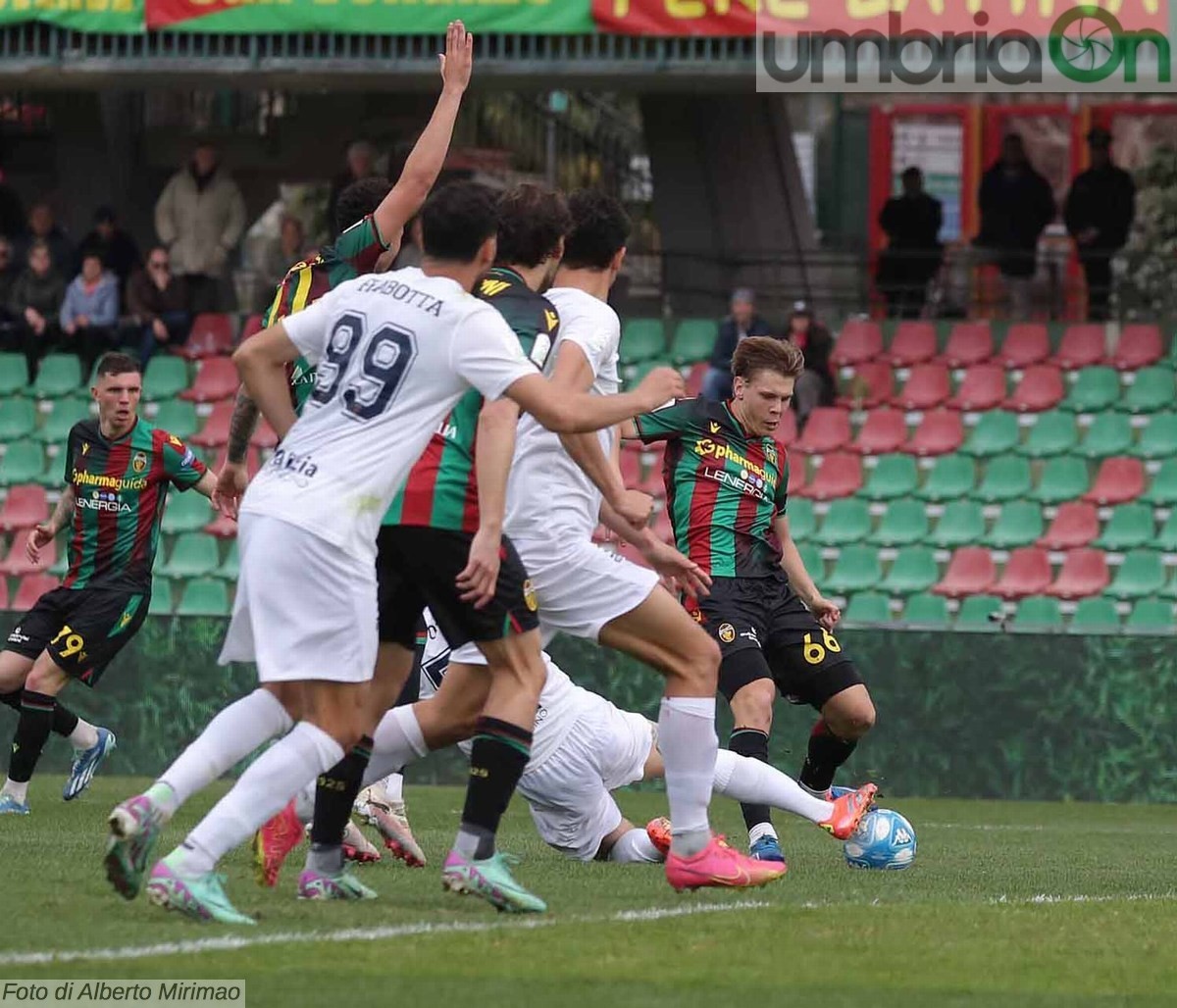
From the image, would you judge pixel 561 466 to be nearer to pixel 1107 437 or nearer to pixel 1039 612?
pixel 1039 612

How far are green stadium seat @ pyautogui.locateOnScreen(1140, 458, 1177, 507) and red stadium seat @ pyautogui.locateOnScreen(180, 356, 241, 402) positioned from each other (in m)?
7.29

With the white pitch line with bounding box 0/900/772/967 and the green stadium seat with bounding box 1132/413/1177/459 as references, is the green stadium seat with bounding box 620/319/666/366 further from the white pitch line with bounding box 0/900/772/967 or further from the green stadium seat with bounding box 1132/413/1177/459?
the white pitch line with bounding box 0/900/772/967

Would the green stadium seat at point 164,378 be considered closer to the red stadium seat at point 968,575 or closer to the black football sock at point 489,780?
the red stadium seat at point 968,575

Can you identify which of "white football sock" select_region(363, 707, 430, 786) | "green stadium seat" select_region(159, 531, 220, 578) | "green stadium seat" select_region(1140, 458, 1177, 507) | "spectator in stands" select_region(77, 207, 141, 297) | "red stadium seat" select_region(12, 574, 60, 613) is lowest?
"red stadium seat" select_region(12, 574, 60, 613)

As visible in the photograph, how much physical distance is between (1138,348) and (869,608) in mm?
3804

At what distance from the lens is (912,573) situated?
16.2m

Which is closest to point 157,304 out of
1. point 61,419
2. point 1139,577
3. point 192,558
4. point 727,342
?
point 61,419

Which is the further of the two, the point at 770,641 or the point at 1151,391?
the point at 1151,391

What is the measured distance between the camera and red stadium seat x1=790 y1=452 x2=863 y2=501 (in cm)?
1722

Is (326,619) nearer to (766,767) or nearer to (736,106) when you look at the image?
(766,767)

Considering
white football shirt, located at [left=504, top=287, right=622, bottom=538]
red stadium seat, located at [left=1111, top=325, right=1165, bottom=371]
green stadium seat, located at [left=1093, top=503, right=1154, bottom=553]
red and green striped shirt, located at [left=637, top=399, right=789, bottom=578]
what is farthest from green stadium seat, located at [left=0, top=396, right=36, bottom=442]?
white football shirt, located at [left=504, top=287, right=622, bottom=538]

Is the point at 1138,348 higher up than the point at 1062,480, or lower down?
higher up

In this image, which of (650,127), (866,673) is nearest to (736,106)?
(650,127)

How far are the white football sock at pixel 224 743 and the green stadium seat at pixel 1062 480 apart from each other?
11362 mm
